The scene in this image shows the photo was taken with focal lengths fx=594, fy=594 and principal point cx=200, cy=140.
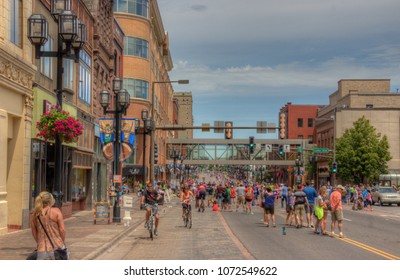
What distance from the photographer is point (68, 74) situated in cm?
2850

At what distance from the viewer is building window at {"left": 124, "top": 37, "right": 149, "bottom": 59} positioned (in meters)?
69.0

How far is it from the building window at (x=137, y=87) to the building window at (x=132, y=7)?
25.9ft

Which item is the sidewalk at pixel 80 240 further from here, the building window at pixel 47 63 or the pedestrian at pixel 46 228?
the building window at pixel 47 63

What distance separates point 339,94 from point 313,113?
20929 mm

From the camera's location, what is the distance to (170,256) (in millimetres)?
14586

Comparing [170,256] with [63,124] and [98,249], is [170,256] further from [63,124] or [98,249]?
[63,124]

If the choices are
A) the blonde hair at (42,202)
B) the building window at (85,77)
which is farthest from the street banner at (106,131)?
the blonde hair at (42,202)

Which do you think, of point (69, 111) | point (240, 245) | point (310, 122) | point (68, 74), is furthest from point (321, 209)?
point (310, 122)

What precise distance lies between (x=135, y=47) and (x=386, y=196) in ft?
114

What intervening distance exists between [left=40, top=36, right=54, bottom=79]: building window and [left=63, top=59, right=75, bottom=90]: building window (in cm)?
213

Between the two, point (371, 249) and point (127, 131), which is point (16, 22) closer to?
point (127, 131)

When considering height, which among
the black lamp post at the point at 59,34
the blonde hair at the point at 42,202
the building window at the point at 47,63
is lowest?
the blonde hair at the point at 42,202

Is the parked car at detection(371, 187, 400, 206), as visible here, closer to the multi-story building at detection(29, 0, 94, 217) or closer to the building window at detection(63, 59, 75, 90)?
the multi-story building at detection(29, 0, 94, 217)

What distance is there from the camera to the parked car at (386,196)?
157ft
